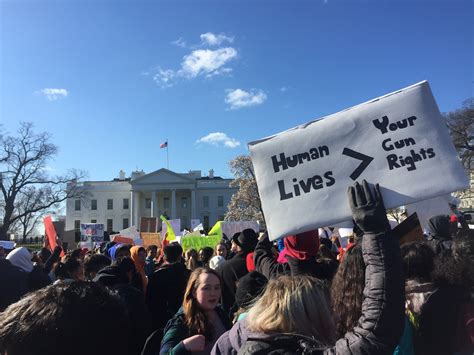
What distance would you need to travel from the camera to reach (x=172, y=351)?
2727 millimetres

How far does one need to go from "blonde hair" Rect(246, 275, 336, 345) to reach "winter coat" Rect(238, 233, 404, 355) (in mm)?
59

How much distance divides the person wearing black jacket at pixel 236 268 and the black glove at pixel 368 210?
297 cm

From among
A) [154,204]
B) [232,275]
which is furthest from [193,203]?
[232,275]

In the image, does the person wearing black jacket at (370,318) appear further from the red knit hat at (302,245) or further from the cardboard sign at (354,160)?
the red knit hat at (302,245)

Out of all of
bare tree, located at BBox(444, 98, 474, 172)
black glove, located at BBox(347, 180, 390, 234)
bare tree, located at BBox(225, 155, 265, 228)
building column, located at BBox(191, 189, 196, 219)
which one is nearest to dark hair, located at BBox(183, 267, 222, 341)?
Answer: black glove, located at BBox(347, 180, 390, 234)

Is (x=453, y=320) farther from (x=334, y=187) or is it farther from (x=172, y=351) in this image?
(x=172, y=351)

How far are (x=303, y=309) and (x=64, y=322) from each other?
0.95 meters

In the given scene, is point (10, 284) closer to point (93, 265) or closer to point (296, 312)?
point (93, 265)

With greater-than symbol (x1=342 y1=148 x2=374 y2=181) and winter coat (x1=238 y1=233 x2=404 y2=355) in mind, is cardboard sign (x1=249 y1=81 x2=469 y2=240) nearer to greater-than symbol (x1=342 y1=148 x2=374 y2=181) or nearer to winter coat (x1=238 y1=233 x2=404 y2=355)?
greater-than symbol (x1=342 y1=148 x2=374 y2=181)

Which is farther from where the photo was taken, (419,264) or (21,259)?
(21,259)

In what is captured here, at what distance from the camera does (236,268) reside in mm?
4715

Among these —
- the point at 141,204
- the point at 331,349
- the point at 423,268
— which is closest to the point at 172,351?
the point at 331,349

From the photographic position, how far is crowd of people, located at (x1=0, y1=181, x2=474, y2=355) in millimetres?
1267

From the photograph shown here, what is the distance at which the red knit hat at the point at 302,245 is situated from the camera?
2996mm
